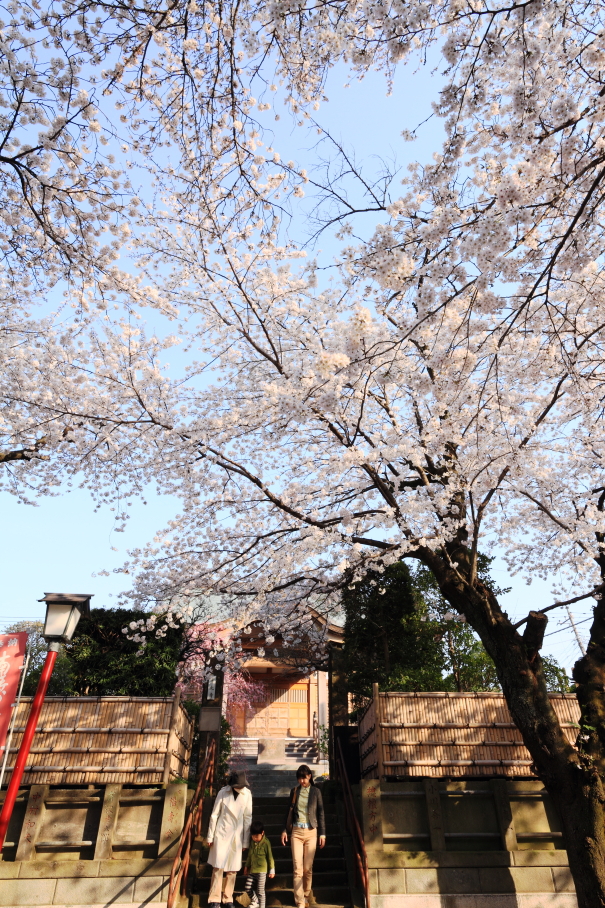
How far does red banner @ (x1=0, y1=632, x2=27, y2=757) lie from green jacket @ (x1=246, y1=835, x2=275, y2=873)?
325 centimetres

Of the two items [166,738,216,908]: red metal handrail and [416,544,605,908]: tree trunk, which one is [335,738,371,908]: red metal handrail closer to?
[166,738,216,908]: red metal handrail

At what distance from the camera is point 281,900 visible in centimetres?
726

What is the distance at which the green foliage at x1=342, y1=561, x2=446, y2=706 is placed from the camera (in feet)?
36.2

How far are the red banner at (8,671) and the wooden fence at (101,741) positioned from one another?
59 cm

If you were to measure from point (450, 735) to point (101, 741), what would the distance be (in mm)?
4637

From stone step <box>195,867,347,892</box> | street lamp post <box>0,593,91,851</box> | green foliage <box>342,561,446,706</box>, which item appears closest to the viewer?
street lamp post <box>0,593,91,851</box>

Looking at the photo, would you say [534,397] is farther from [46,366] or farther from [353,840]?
[46,366]

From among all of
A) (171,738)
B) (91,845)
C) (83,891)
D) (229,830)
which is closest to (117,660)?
(171,738)

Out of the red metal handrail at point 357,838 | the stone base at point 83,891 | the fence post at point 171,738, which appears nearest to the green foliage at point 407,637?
the red metal handrail at point 357,838

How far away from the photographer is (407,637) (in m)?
11.1

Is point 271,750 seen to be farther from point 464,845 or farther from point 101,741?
point 464,845

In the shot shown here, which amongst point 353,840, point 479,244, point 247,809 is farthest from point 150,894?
point 479,244

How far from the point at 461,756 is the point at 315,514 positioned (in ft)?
12.3

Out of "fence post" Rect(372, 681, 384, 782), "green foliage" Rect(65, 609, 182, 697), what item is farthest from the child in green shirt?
"green foliage" Rect(65, 609, 182, 697)
